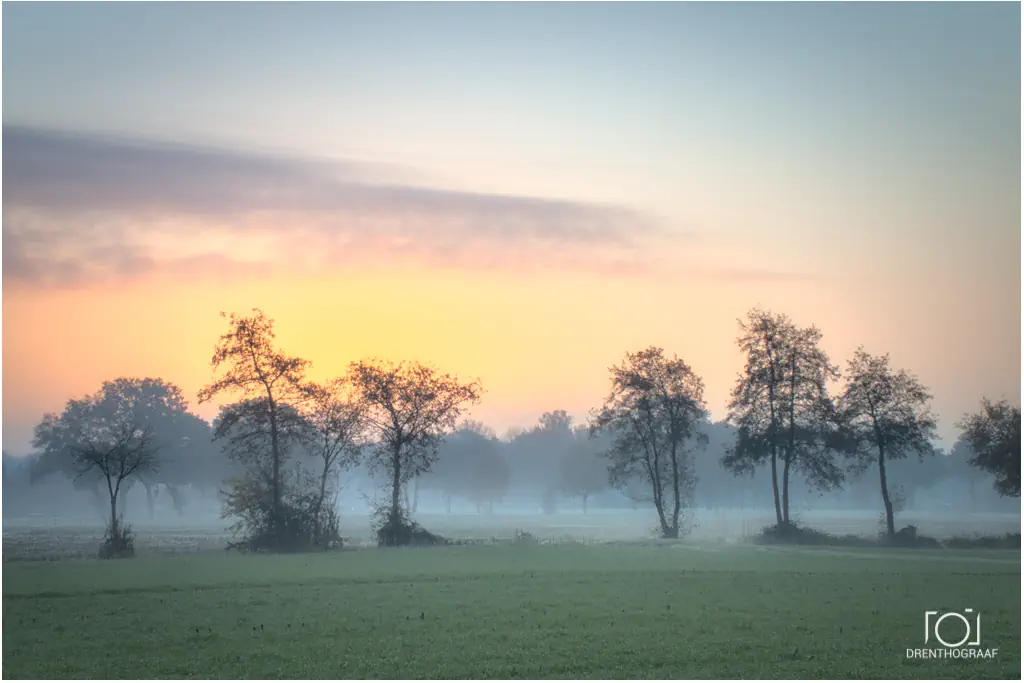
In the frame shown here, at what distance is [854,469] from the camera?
7094cm

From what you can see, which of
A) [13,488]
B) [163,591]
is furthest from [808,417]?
[13,488]

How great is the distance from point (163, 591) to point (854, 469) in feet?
167

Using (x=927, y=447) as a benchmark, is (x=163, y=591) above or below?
below

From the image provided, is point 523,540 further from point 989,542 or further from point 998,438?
point 998,438

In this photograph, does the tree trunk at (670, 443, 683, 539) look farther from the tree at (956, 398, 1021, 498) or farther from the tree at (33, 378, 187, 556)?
the tree at (33, 378, 187, 556)

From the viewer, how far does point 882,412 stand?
226 ft

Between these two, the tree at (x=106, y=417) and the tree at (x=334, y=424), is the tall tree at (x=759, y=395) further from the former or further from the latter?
the tree at (x=106, y=417)

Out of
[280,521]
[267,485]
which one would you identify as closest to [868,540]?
[280,521]

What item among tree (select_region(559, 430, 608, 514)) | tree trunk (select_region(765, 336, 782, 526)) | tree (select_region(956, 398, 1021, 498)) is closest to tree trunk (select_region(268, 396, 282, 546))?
tree trunk (select_region(765, 336, 782, 526))

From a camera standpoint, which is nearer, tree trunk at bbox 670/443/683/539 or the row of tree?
the row of tree

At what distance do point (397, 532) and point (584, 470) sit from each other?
91818 mm

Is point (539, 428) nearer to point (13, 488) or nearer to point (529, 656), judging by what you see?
point (13, 488)

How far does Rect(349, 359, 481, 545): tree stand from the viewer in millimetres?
65938

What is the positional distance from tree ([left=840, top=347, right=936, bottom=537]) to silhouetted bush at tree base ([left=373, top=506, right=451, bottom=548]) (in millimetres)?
29181
